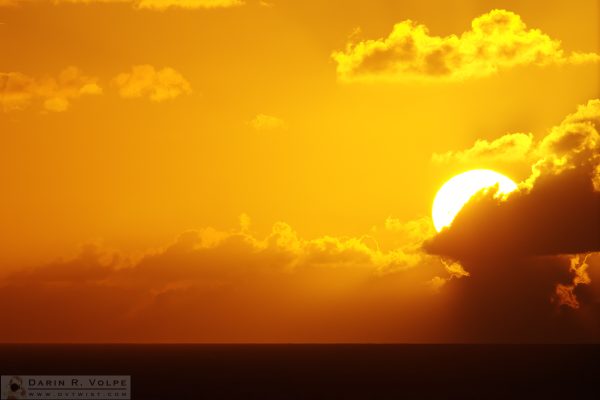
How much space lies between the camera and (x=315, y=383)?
517ft

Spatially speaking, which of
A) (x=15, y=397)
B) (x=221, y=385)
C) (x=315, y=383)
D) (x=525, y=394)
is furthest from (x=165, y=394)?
(x=15, y=397)

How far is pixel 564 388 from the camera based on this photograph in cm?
14888

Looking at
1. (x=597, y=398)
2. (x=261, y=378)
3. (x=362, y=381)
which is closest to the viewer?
(x=597, y=398)

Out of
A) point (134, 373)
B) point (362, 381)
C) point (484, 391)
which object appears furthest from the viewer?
point (134, 373)

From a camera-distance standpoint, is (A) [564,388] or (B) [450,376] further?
(B) [450,376]

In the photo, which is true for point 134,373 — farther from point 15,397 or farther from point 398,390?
point 15,397

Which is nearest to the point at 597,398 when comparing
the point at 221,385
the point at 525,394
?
the point at 525,394

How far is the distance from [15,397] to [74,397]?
165 feet

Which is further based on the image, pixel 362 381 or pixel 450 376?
pixel 450 376

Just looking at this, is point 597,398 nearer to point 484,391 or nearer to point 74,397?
point 484,391

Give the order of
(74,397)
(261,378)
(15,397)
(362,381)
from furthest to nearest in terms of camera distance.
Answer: (261,378) → (362,381) → (74,397) → (15,397)

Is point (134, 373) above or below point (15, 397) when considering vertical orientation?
above

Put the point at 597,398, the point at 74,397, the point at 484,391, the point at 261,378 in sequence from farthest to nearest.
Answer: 1. the point at 261,378
2. the point at 484,391
3. the point at 597,398
4. the point at 74,397

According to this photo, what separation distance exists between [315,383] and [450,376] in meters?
32.9
